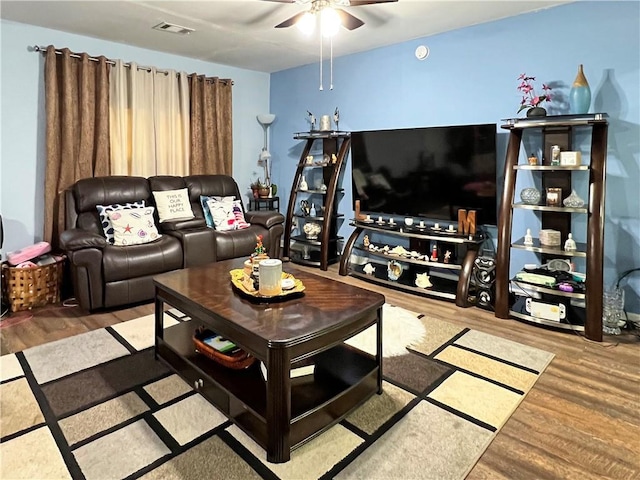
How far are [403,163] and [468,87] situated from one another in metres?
0.93

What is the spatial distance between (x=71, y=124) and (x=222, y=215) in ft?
5.59

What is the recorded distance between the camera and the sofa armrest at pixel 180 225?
4051 millimetres

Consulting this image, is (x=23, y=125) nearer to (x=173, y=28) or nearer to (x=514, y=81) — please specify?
(x=173, y=28)

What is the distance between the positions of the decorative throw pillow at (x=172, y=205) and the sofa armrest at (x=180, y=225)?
0.13 m

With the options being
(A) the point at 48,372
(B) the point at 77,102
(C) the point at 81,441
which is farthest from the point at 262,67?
(C) the point at 81,441

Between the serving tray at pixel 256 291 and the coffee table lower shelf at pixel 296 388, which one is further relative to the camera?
the serving tray at pixel 256 291

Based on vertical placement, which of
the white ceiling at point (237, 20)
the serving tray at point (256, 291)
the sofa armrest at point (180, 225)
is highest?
the white ceiling at point (237, 20)

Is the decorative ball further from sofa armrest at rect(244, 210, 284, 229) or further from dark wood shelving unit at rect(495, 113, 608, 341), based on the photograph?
sofa armrest at rect(244, 210, 284, 229)

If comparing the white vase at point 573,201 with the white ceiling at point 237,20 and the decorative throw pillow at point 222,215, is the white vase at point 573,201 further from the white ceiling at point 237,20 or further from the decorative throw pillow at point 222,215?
the decorative throw pillow at point 222,215

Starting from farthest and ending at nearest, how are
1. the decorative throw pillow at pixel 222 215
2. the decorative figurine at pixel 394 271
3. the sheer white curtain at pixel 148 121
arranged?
the decorative throw pillow at pixel 222 215 → the sheer white curtain at pixel 148 121 → the decorative figurine at pixel 394 271

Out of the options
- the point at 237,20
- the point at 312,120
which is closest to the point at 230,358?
the point at 237,20

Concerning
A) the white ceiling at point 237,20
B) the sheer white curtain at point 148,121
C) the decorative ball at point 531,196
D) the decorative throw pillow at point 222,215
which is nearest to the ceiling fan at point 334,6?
the white ceiling at point 237,20

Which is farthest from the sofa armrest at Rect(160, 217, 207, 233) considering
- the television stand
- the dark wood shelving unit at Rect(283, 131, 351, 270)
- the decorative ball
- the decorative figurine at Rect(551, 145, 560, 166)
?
the decorative figurine at Rect(551, 145, 560, 166)

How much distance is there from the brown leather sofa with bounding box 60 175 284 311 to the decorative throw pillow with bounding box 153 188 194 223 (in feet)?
0.34
